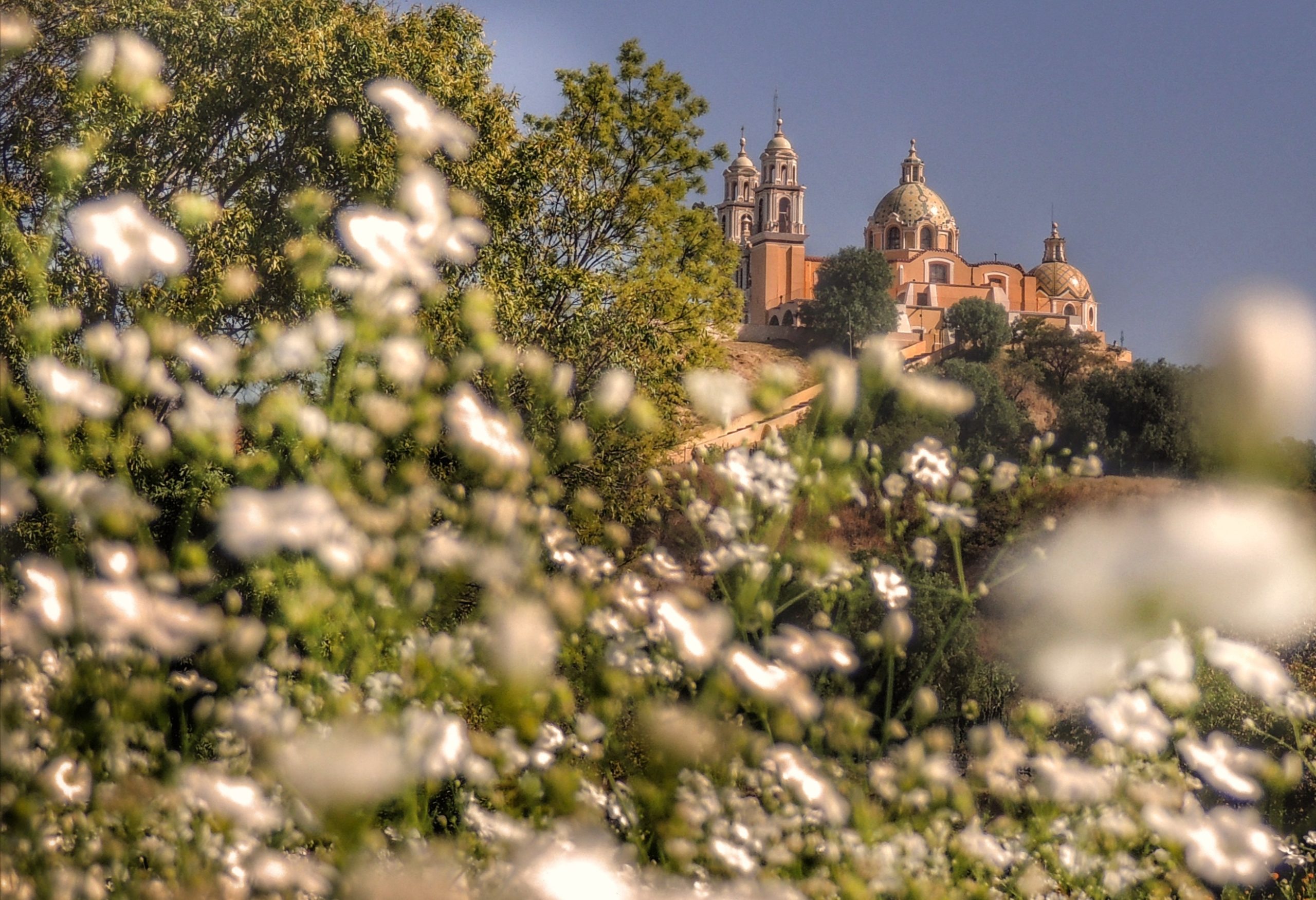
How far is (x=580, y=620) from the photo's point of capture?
93.0 inches

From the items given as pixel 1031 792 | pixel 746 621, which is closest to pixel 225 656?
pixel 746 621

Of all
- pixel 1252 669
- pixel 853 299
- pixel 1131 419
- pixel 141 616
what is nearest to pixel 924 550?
pixel 1252 669

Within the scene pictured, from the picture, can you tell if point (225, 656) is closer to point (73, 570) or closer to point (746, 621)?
point (73, 570)

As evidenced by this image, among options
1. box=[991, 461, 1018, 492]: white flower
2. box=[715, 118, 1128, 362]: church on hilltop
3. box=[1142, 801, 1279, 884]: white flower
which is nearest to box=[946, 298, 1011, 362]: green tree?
box=[715, 118, 1128, 362]: church on hilltop

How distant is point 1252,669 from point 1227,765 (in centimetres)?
19

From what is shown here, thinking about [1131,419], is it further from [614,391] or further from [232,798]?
[232,798]

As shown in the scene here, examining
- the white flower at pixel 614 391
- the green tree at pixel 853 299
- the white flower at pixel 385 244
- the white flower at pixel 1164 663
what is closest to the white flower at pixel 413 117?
the white flower at pixel 385 244

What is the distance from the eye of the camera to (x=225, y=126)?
10.3 meters

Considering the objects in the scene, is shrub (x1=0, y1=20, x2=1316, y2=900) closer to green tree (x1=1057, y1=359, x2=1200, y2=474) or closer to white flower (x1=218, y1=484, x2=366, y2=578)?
white flower (x1=218, y1=484, x2=366, y2=578)

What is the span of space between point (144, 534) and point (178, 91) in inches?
359

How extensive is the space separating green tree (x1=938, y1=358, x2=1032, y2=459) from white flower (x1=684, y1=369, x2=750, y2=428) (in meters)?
31.3

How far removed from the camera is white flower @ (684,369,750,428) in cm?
231

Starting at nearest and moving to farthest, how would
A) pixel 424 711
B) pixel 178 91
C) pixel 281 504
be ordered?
pixel 281 504
pixel 424 711
pixel 178 91

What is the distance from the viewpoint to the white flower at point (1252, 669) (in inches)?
88.4
